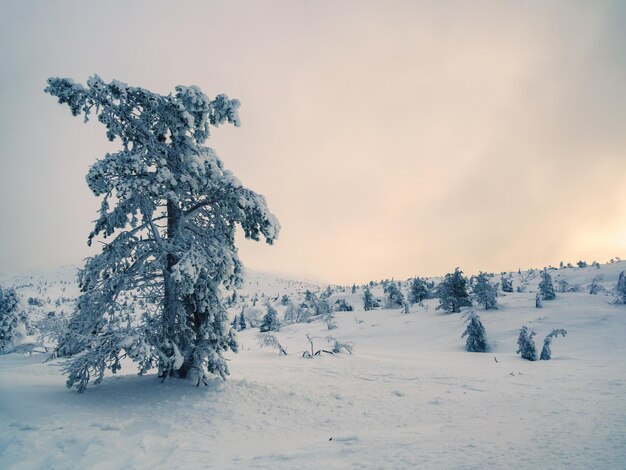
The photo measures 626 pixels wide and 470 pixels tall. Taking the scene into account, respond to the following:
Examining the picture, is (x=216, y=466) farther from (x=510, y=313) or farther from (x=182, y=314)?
(x=510, y=313)

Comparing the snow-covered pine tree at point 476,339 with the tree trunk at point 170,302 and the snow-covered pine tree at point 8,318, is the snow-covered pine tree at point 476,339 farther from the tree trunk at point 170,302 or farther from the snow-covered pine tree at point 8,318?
the snow-covered pine tree at point 8,318

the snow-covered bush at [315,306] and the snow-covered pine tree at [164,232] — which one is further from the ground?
the snow-covered pine tree at [164,232]

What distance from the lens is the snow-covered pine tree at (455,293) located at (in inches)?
1815

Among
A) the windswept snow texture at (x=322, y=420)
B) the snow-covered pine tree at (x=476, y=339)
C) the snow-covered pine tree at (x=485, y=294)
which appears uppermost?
the snow-covered pine tree at (x=485, y=294)

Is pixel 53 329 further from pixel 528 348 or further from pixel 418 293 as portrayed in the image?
pixel 418 293

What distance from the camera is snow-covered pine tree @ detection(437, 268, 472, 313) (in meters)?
46.1

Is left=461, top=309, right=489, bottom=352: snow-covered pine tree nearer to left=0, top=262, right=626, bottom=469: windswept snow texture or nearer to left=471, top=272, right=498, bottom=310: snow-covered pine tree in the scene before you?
left=471, top=272, right=498, bottom=310: snow-covered pine tree

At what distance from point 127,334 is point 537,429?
9.45 metres

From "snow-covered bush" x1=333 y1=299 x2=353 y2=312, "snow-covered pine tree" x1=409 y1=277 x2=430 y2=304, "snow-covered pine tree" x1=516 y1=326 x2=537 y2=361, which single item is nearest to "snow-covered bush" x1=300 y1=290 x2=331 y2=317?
"snow-covered bush" x1=333 y1=299 x2=353 y2=312

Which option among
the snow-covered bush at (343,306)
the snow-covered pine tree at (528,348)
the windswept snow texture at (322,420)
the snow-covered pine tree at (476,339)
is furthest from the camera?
the snow-covered bush at (343,306)

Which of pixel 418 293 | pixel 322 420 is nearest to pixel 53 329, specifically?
pixel 322 420

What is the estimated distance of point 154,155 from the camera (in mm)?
9523

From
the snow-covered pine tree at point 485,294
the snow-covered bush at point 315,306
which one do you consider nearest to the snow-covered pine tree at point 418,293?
the snow-covered pine tree at point 485,294

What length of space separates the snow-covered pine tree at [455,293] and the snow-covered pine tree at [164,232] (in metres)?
42.3
